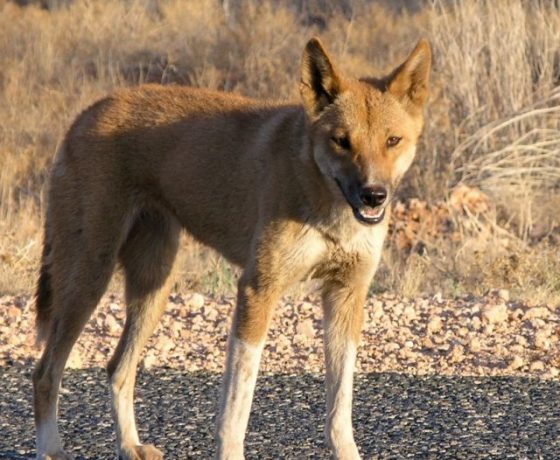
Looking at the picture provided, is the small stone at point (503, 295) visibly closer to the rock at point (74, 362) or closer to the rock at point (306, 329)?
the rock at point (306, 329)

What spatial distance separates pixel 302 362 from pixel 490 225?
5624mm

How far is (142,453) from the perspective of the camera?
20.0 feet

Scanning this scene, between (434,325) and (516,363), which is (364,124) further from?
(434,325)

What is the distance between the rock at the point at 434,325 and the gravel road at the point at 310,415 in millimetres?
890

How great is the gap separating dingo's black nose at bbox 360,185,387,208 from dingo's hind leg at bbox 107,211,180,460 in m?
1.48

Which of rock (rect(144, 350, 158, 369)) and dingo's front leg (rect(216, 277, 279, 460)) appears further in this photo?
rock (rect(144, 350, 158, 369))

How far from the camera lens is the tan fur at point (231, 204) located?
595 cm

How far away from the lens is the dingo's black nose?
5.73 meters

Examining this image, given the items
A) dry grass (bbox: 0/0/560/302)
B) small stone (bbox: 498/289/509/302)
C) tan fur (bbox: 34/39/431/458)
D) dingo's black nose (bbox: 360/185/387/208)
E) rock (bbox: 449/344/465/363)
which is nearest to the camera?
dingo's black nose (bbox: 360/185/387/208)

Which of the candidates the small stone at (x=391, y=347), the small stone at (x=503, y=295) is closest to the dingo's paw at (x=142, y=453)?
the small stone at (x=391, y=347)

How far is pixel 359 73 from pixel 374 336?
11.8m

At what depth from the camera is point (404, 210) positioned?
1366 cm

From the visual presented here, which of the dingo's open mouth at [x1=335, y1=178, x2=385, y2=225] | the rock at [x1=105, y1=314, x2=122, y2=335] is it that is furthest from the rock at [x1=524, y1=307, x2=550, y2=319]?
the dingo's open mouth at [x1=335, y1=178, x2=385, y2=225]

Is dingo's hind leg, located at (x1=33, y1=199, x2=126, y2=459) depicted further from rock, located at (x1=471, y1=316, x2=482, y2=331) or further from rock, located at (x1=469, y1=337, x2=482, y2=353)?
rock, located at (x1=471, y1=316, x2=482, y2=331)
